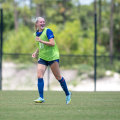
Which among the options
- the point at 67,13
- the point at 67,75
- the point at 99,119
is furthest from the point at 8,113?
the point at 67,13

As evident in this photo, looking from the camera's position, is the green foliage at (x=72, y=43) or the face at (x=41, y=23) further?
the green foliage at (x=72, y=43)

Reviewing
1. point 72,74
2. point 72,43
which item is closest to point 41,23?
point 72,74

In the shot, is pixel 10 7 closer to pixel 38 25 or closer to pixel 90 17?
pixel 90 17

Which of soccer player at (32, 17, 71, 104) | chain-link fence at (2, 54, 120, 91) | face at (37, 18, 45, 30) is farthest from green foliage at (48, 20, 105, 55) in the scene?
face at (37, 18, 45, 30)

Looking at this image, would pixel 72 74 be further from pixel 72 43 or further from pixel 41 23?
pixel 41 23

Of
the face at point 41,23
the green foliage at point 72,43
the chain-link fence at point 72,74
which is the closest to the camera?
the face at point 41,23

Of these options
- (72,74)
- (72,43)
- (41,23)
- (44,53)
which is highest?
(72,43)

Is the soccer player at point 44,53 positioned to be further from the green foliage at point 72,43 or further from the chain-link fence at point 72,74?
the green foliage at point 72,43

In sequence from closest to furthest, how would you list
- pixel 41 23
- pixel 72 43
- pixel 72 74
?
pixel 41 23, pixel 72 74, pixel 72 43

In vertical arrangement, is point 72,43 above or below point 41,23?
above

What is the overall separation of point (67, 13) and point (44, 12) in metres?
2.89

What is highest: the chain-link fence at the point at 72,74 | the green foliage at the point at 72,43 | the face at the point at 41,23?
the green foliage at the point at 72,43

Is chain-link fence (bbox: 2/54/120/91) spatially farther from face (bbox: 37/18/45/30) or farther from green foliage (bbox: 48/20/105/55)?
face (bbox: 37/18/45/30)

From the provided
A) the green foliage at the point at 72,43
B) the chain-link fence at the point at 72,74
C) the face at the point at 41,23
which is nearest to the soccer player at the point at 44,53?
the face at the point at 41,23
